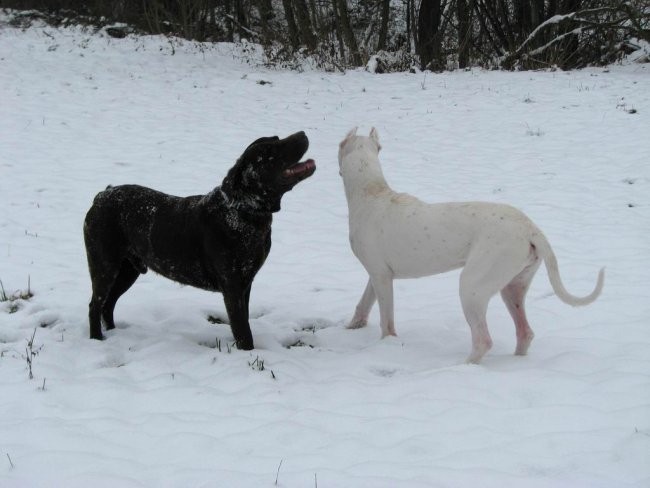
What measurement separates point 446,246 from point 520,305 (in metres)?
0.65

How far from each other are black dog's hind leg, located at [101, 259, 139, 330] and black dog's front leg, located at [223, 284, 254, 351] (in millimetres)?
966

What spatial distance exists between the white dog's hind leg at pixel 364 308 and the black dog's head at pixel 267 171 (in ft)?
3.55

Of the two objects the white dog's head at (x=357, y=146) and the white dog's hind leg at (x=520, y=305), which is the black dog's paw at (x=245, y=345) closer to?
the white dog's head at (x=357, y=146)

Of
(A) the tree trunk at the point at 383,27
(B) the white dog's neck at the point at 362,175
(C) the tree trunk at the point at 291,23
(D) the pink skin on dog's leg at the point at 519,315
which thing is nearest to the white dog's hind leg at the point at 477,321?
(D) the pink skin on dog's leg at the point at 519,315

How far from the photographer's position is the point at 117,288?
4664 millimetres

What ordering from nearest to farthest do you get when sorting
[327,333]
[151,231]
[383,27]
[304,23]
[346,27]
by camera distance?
[151,231], [327,333], [346,27], [304,23], [383,27]

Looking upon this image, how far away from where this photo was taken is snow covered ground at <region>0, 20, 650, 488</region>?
2754 millimetres

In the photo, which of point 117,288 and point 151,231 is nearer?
point 151,231

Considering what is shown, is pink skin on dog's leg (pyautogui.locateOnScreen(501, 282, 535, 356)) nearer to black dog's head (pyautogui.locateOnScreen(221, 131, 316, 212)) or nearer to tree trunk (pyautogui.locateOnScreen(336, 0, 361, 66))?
black dog's head (pyautogui.locateOnScreen(221, 131, 316, 212))

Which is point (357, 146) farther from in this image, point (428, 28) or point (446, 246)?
point (428, 28)

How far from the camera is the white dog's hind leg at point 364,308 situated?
4.65m

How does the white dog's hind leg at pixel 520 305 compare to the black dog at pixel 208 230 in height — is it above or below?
below

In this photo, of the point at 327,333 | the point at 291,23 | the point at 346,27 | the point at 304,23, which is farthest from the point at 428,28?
the point at 327,333

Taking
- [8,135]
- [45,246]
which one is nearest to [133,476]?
[45,246]
